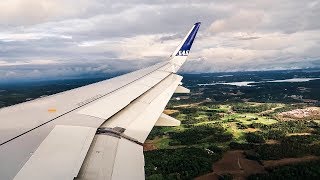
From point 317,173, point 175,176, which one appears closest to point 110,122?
point 175,176

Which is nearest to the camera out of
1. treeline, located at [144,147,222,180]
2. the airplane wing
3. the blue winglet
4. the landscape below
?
the airplane wing

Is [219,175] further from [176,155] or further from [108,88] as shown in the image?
[108,88]

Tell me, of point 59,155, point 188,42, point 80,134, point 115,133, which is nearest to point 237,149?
point 188,42

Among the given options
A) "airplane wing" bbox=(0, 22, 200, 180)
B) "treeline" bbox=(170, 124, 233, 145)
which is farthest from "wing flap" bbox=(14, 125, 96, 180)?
"treeline" bbox=(170, 124, 233, 145)

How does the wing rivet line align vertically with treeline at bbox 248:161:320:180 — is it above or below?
above

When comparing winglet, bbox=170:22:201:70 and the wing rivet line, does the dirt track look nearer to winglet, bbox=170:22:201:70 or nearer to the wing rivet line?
winglet, bbox=170:22:201:70

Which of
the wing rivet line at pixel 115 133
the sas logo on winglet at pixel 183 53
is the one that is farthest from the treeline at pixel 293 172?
the wing rivet line at pixel 115 133

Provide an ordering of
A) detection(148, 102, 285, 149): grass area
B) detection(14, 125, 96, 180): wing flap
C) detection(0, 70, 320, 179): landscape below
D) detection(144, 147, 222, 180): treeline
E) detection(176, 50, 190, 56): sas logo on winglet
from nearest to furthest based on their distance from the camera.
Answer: detection(14, 125, 96, 180): wing flap
detection(176, 50, 190, 56): sas logo on winglet
detection(144, 147, 222, 180): treeline
detection(0, 70, 320, 179): landscape below
detection(148, 102, 285, 149): grass area
